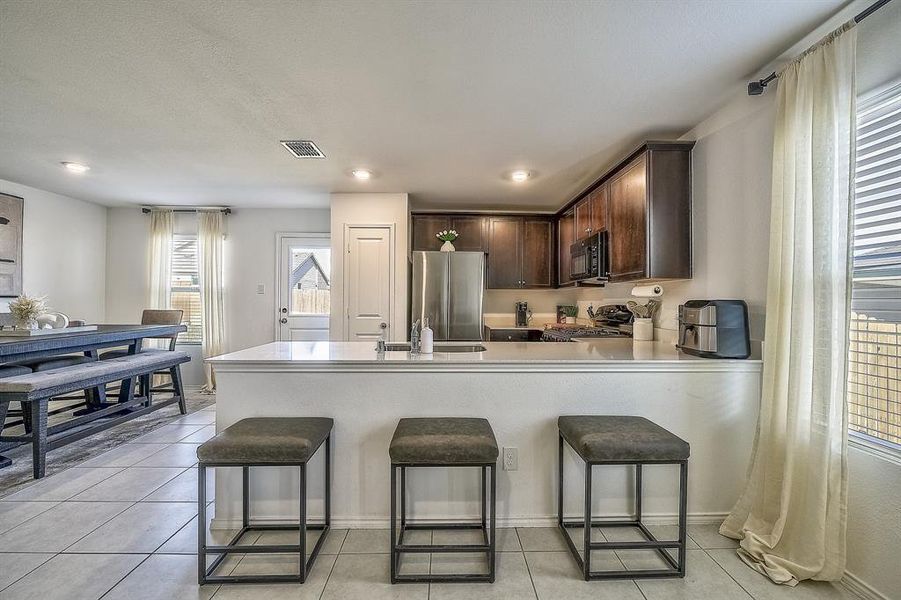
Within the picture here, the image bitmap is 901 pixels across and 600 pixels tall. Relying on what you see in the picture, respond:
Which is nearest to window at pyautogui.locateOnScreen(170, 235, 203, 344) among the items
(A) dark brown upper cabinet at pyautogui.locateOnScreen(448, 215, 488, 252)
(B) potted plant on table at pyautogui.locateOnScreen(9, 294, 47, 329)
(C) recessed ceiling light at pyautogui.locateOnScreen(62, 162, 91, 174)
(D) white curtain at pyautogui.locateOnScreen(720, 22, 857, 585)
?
(C) recessed ceiling light at pyautogui.locateOnScreen(62, 162, 91, 174)

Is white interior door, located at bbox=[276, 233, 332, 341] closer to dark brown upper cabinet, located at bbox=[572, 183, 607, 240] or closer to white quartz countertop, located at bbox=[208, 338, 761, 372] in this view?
white quartz countertop, located at bbox=[208, 338, 761, 372]

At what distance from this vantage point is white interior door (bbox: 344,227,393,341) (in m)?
4.47

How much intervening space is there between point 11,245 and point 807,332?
6782mm

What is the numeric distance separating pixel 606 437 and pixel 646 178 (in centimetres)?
188

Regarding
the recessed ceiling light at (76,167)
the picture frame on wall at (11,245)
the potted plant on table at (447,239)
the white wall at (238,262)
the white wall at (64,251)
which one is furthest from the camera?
the white wall at (238,262)

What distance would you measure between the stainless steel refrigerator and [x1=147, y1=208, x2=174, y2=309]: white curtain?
356cm

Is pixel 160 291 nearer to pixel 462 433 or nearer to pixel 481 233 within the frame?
pixel 481 233

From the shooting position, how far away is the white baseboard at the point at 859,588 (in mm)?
1549

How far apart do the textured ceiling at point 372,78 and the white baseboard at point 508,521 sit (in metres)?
2.43

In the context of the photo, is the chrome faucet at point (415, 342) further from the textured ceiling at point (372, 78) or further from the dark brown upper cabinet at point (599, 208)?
the dark brown upper cabinet at point (599, 208)

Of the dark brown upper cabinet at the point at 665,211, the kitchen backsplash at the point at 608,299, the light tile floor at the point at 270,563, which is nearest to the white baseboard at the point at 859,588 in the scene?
the light tile floor at the point at 270,563

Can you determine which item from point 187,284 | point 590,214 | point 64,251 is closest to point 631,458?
point 590,214

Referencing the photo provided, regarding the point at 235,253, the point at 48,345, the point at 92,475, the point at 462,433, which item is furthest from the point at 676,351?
the point at 235,253

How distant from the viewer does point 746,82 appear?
217 centimetres
